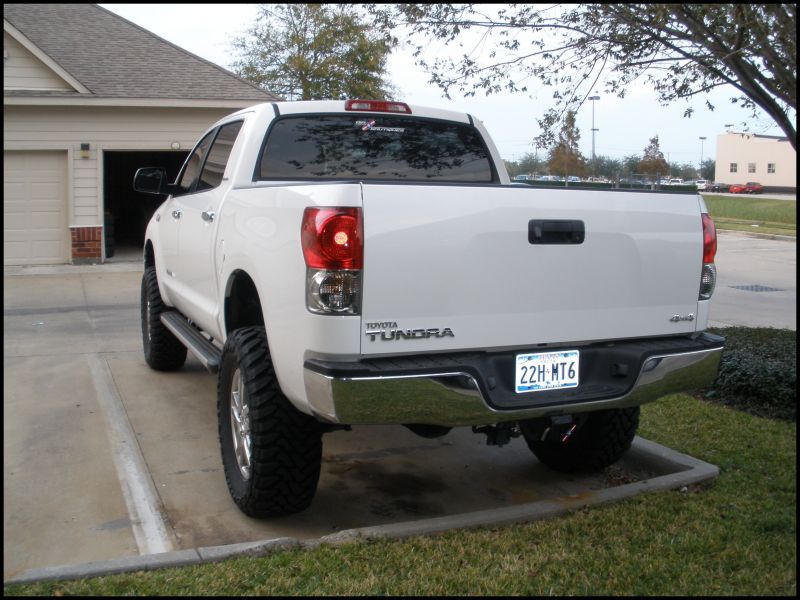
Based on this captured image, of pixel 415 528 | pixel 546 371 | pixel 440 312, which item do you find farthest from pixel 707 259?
pixel 415 528

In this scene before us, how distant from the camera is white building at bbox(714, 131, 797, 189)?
82625 mm

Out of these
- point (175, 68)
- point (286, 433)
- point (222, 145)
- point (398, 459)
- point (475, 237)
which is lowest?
point (398, 459)

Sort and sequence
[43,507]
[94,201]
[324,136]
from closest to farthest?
[43,507] → [324,136] → [94,201]

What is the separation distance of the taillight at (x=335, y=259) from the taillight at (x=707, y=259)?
6.21 feet

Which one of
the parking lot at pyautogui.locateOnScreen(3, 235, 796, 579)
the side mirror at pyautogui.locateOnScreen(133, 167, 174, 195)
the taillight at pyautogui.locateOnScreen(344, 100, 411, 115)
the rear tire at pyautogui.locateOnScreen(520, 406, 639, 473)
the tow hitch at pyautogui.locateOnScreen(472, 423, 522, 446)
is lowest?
the parking lot at pyautogui.locateOnScreen(3, 235, 796, 579)

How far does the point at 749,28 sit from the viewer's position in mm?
6500

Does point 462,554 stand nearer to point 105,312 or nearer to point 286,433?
point 286,433

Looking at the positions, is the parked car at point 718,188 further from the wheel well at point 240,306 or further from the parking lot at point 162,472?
the wheel well at point 240,306

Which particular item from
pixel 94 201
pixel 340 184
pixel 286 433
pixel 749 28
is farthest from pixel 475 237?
pixel 94 201

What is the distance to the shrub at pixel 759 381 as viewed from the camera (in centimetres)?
657

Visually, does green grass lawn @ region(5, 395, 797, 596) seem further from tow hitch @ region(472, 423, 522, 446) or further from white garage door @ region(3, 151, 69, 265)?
white garage door @ region(3, 151, 69, 265)

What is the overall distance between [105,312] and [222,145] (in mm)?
6144

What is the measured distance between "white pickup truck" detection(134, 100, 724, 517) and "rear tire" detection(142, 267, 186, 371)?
2.32 metres

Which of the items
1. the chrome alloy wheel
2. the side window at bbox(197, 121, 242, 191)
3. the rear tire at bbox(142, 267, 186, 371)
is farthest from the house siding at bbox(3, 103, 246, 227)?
the chrome alloy wheel
